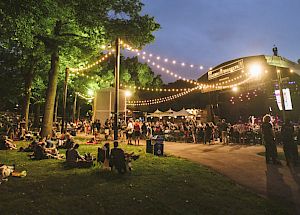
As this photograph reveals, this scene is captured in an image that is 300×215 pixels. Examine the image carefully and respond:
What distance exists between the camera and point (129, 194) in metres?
5.97

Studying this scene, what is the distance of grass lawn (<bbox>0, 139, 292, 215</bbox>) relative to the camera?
16.6 feet

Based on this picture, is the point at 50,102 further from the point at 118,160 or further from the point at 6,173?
the point at 118,160

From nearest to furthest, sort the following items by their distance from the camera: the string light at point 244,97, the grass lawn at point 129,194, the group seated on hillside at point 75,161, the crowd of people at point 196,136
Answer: the grass lawn at point 129,194 < the group seated on hillside at point 75,161 < the crowd of people at point 196,136 < the string light at point 244,97

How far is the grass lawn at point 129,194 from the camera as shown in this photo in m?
5.06

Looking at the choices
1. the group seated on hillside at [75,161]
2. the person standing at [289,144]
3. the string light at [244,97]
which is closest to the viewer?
the group seated on hillside at [75,161]

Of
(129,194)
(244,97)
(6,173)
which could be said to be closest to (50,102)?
(6,173)

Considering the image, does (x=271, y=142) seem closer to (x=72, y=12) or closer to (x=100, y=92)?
(x=72, y=12)

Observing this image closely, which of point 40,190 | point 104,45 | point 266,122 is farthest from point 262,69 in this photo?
point 40,190

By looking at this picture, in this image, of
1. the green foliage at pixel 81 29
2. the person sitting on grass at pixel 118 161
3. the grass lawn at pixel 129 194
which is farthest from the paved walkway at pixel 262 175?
the green foliage at pixel 81 29

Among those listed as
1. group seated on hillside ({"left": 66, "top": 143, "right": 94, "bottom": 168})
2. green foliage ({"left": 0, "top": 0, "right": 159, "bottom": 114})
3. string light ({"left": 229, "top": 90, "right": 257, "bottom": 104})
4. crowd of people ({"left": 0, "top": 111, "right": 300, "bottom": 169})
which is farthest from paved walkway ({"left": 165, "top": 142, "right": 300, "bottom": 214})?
string light ({"left": 229, "top": 90, "right": 257, "bottom": 104})

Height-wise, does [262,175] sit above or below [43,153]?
below

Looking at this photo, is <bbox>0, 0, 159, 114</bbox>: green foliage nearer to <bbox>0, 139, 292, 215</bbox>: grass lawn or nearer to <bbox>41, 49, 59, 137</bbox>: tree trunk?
<bbox>41, 49, 59, 137</bbox>: tree trunk

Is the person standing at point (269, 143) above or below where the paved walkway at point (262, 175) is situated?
above

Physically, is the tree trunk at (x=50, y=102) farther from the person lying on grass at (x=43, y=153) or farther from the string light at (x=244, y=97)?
the string light at (x=244, y=97)
